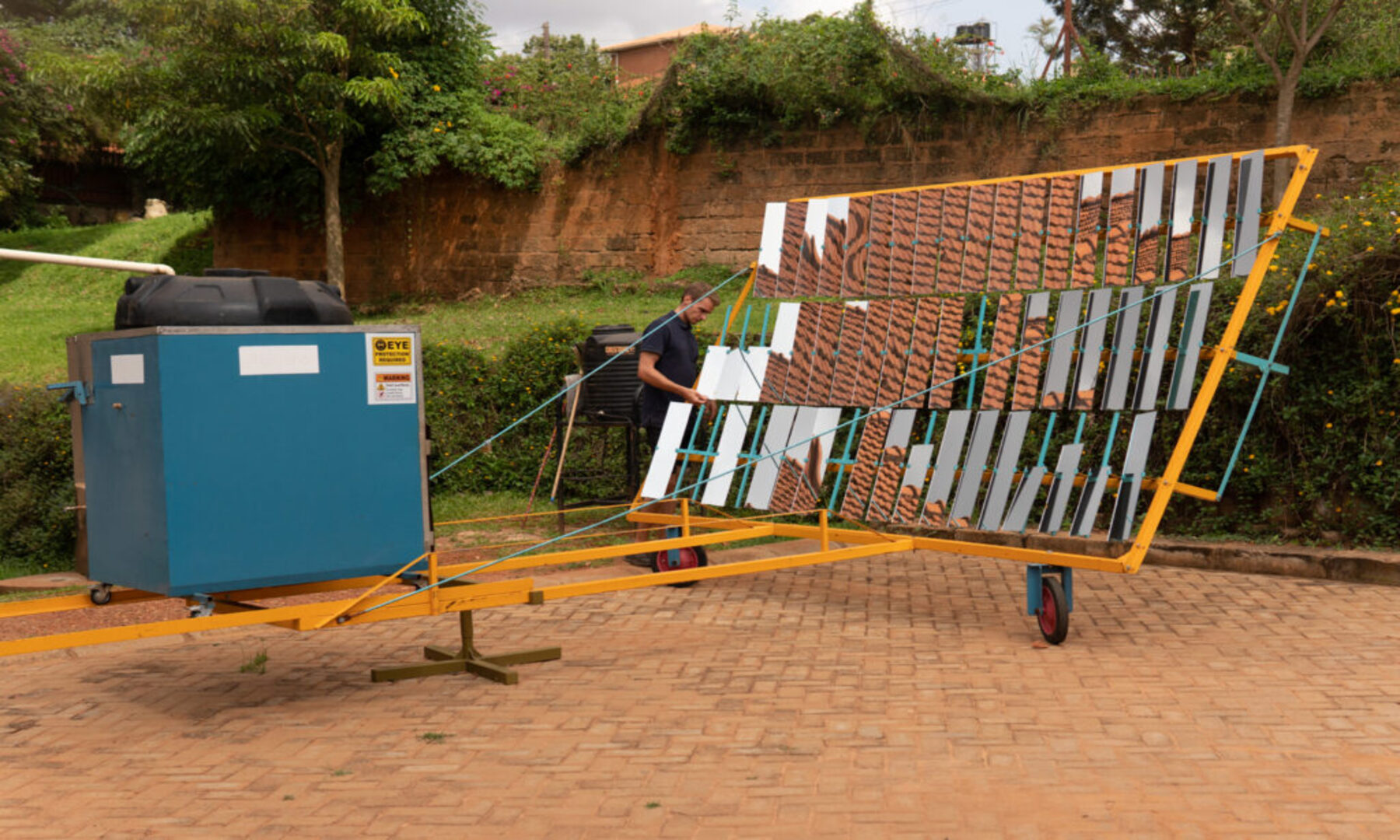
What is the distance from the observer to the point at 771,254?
851 cm

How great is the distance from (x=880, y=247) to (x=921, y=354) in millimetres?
766

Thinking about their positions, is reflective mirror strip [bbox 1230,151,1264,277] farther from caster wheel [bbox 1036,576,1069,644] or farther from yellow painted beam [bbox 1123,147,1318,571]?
caster wheel [bbox 1036,576,1069,644]

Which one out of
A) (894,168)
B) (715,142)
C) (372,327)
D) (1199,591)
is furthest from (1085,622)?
(715,142)

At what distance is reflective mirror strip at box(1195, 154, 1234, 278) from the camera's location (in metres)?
6.50

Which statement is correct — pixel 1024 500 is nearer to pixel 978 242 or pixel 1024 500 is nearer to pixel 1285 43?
pixel 978 242

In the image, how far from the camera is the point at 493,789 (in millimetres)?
4516

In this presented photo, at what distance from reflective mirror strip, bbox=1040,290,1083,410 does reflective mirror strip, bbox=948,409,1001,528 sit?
1.10ft

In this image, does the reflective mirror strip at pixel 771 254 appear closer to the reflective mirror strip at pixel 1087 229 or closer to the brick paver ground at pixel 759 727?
the reflective mirror strip at pixel 1087 229

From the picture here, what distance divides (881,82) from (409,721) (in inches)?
611

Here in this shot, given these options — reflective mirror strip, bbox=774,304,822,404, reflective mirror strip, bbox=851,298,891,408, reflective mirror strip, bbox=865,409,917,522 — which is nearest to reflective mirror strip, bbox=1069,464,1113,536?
reflective mirror strip, bbox=865,409,917,522

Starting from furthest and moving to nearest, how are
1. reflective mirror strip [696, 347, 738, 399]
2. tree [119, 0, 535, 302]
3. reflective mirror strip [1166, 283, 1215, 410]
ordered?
tree [119, 0, 535, 302] → reflective mirror strip [696, 347, 738, 399] → reflective mirror strip [1166, 283, 1215, 410]

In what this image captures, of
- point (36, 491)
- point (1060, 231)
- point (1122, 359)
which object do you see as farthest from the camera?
point (36, 491)

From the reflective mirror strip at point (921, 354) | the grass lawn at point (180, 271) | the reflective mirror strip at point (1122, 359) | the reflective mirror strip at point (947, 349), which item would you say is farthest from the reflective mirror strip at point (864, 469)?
the grass lawn at point (180, 271)

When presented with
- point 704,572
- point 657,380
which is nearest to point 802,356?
point 657,380
